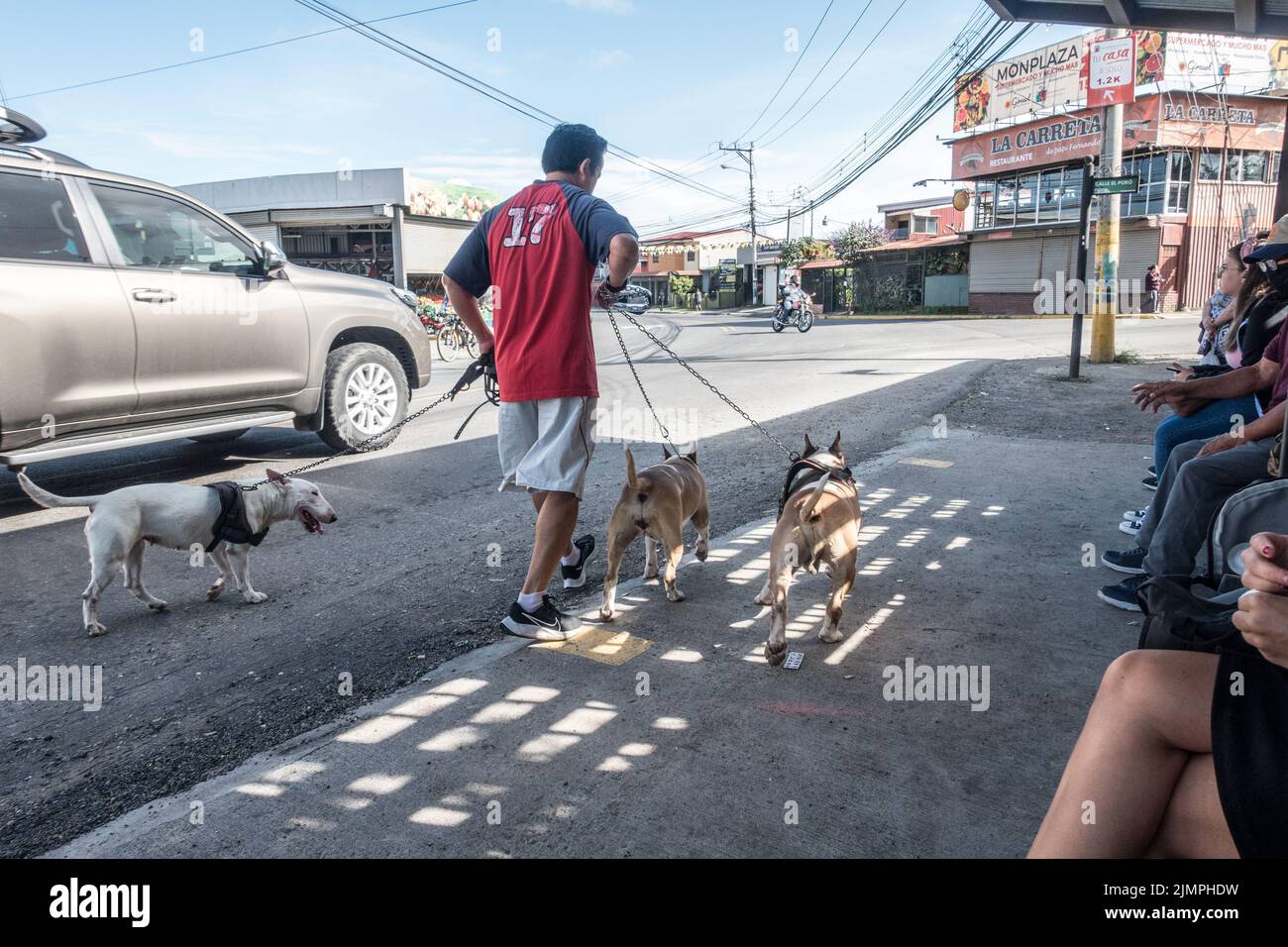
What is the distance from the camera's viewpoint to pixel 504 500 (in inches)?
232

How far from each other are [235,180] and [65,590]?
3334 centimetres

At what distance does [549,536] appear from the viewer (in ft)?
11.6

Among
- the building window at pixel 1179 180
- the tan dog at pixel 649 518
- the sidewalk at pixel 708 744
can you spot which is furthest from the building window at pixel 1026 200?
the tan dog at pixel 649 518

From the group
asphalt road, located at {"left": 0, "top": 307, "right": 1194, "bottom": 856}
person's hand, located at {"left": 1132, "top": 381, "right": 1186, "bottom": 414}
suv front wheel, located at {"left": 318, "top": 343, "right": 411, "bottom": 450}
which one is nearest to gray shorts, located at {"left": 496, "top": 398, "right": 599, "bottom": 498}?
asphalt road, located at {"left": 0, "top": 307, "right": 1194, "bottom": 856}

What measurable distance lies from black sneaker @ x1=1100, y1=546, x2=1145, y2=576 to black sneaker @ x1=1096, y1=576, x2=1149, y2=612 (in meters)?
0.24

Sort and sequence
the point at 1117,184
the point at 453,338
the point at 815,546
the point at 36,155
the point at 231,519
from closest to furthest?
the point at 815,546
the point at 231,519
the point at 36,155
the point at 1117,184
the point at 453,338

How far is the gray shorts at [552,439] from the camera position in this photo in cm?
350

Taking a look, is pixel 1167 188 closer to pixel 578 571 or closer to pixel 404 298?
pixel 404 298

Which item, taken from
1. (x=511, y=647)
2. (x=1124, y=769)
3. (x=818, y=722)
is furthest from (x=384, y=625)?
(x=1124, y=769)

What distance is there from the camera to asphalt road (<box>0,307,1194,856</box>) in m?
2.73

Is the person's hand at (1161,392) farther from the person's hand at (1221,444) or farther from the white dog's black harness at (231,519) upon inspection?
the white dog's black harness at (231,519)

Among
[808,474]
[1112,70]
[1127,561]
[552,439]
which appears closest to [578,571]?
[552,439]

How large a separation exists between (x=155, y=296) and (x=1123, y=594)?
20.2 feet
